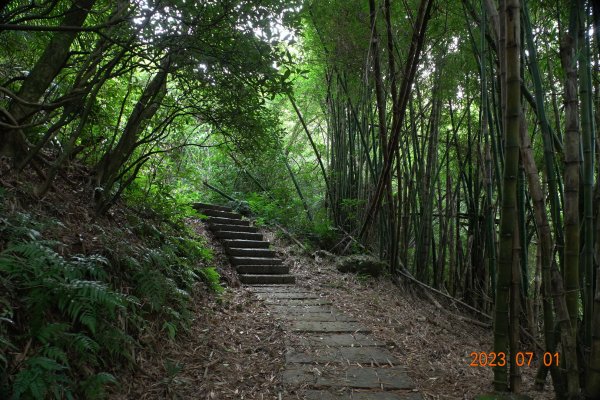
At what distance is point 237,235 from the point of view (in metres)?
5.90

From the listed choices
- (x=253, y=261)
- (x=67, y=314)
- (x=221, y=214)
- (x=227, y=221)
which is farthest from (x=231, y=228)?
(x=67, y=314)

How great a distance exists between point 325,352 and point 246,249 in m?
3.06

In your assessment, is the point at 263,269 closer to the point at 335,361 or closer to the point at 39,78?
the point at 335,361

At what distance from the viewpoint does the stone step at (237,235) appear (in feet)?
18.9

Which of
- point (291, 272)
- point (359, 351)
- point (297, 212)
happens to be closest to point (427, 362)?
point (359, 351)

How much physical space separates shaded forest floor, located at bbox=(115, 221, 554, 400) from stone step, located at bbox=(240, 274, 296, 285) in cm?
22

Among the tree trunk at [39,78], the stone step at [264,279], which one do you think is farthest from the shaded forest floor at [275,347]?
the tree trunk at [39,78]

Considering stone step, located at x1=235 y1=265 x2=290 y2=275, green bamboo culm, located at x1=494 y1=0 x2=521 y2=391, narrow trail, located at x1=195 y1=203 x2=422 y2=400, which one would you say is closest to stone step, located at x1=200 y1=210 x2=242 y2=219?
stone step, located at x1=235 y1=265 x2=290 y2=275

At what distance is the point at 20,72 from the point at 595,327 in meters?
3.82

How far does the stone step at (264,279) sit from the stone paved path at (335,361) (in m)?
1.18

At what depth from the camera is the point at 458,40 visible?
3.84m

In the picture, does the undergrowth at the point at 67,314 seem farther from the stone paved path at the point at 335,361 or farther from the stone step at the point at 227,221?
the stone step at the point at 227,221

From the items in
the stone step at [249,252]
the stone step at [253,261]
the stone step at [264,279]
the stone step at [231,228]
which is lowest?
the stone step at [264,279]

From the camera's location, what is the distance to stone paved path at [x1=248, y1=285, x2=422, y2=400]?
2.02m
